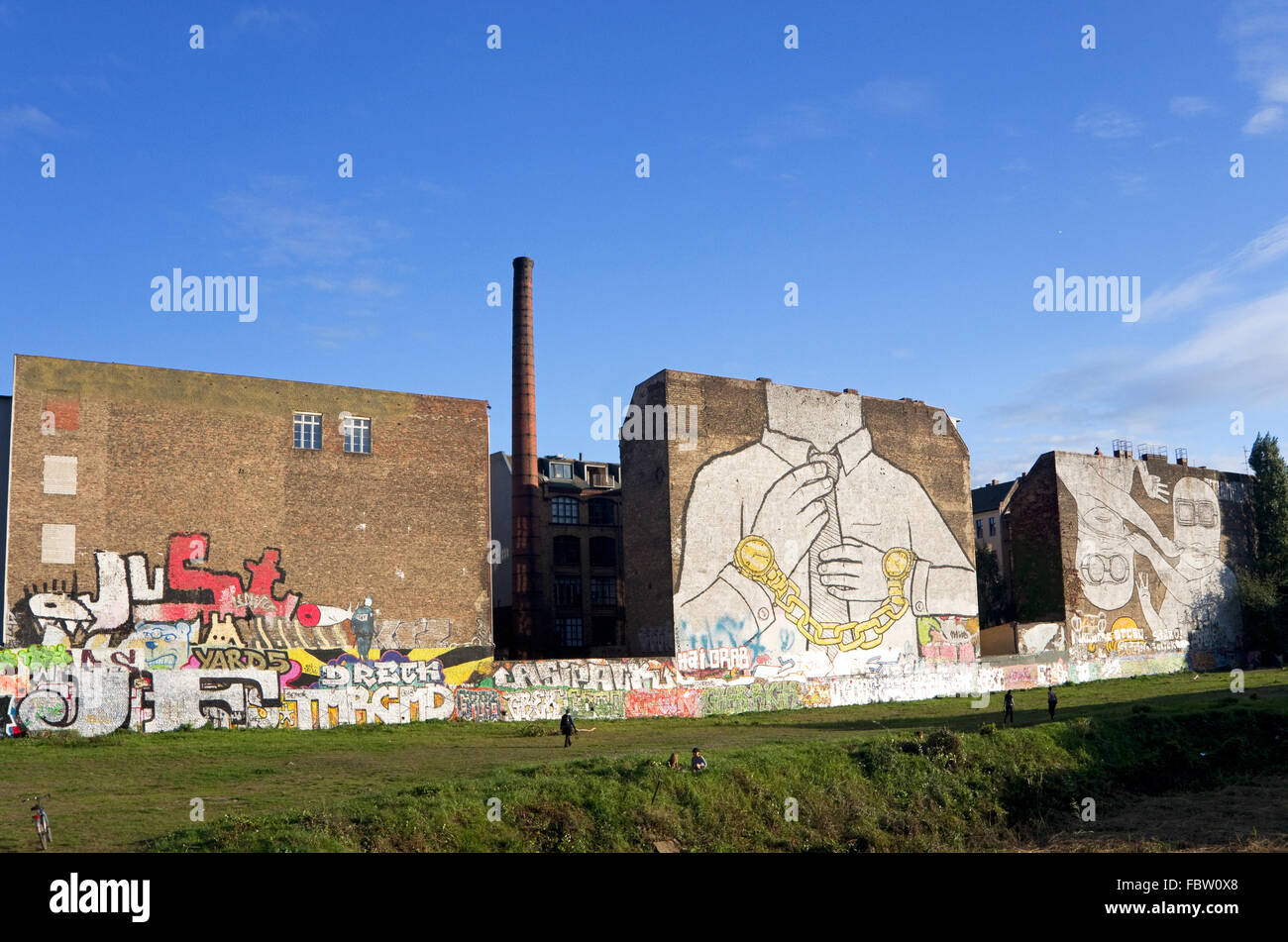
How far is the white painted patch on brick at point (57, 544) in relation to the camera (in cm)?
3233

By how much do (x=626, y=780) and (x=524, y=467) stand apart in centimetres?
2756

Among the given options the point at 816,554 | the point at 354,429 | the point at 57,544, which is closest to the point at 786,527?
the point at 816,554

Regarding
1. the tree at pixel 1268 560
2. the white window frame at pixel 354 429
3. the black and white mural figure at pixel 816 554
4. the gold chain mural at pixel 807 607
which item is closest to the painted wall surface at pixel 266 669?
the black and white mural figure at pixel 816 554

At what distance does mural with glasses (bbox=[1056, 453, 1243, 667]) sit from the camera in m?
54.0

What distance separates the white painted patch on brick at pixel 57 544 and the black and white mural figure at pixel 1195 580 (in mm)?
49332

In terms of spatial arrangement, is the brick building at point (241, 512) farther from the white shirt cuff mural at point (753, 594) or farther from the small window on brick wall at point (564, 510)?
the small window on brick wall at point (564, 510)

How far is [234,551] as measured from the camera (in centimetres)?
3516

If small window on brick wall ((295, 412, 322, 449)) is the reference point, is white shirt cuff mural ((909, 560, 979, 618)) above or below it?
below

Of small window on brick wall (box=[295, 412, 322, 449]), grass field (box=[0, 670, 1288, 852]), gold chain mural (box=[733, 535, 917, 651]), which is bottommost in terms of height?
grass field (box=[0, 670, 1288, 852])

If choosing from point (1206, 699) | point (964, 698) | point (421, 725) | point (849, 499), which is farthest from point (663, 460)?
point (1206, 699)

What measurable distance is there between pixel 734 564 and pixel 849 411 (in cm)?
A: 969

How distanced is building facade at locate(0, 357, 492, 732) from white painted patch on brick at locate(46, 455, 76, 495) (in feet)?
0.18

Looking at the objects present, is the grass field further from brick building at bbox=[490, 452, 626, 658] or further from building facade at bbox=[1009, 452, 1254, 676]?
brick building at bbox=[490, 452, 626, 658]

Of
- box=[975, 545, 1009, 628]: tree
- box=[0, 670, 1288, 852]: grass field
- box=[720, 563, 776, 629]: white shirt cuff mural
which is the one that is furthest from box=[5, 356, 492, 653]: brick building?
box=[975, 545, 1009, 628]: tree
